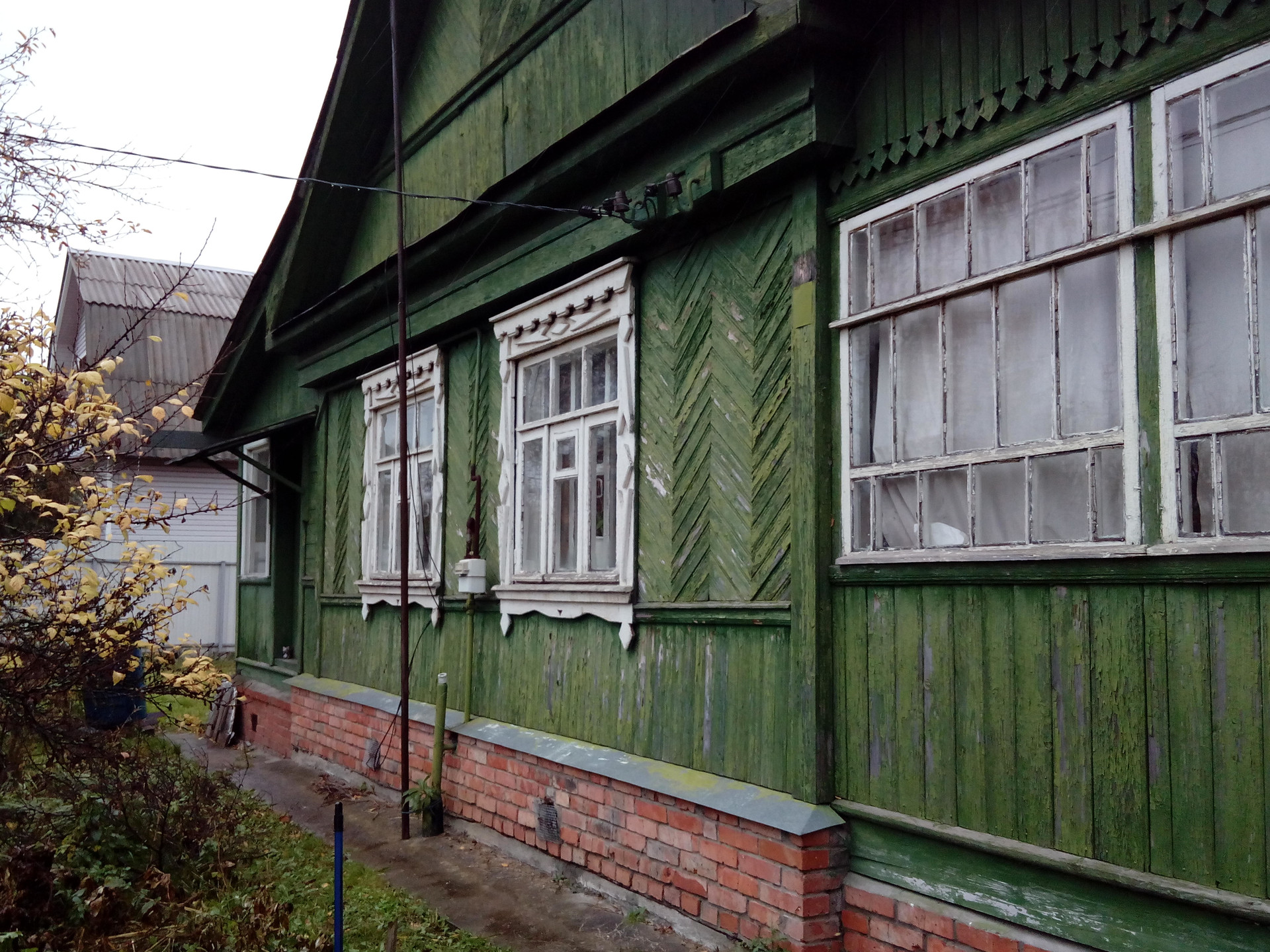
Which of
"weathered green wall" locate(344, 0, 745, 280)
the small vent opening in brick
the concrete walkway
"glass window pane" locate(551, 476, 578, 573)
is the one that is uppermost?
"weathered green wall" locate(344, 0, 745, 280)

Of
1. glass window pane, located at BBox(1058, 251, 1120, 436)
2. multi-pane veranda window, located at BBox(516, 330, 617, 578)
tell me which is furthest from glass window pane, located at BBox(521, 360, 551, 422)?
glass window pane, located at BBox(1058, 251, 1120, 436)

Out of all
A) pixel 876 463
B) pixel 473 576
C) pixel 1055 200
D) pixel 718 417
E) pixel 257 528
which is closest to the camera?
pixel 1055 200

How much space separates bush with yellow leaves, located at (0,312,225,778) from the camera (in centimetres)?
488

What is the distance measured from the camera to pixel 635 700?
6.24 meters

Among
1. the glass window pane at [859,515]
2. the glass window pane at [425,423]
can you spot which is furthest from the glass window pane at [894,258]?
the glass window pane at [425,423]

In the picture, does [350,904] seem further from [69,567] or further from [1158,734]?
[1158,734]

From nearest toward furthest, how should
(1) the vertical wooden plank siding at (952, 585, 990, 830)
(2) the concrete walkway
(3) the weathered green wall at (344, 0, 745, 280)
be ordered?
(1) the vertical wooden plank siding at (952, 585, 990, 830)
(2) the concrete walkway
(3) the weathered green wall at (344, 0, 745, 280)

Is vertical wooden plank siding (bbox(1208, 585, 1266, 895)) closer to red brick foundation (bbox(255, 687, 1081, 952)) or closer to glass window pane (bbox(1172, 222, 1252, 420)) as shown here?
glass window pane (bbox(1172, 222, 1252, 420))

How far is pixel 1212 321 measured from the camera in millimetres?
3555

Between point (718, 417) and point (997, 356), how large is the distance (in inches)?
68.5

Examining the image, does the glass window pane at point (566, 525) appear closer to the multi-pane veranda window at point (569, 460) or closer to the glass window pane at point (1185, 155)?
the multi-pane veranda window at point (569, 460)

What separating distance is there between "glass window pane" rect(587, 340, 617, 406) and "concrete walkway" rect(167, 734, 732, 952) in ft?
9.40

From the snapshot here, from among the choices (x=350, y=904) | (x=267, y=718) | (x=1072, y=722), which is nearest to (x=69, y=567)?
(x=350, y=904)

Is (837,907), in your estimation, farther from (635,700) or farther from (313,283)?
(313,283)
